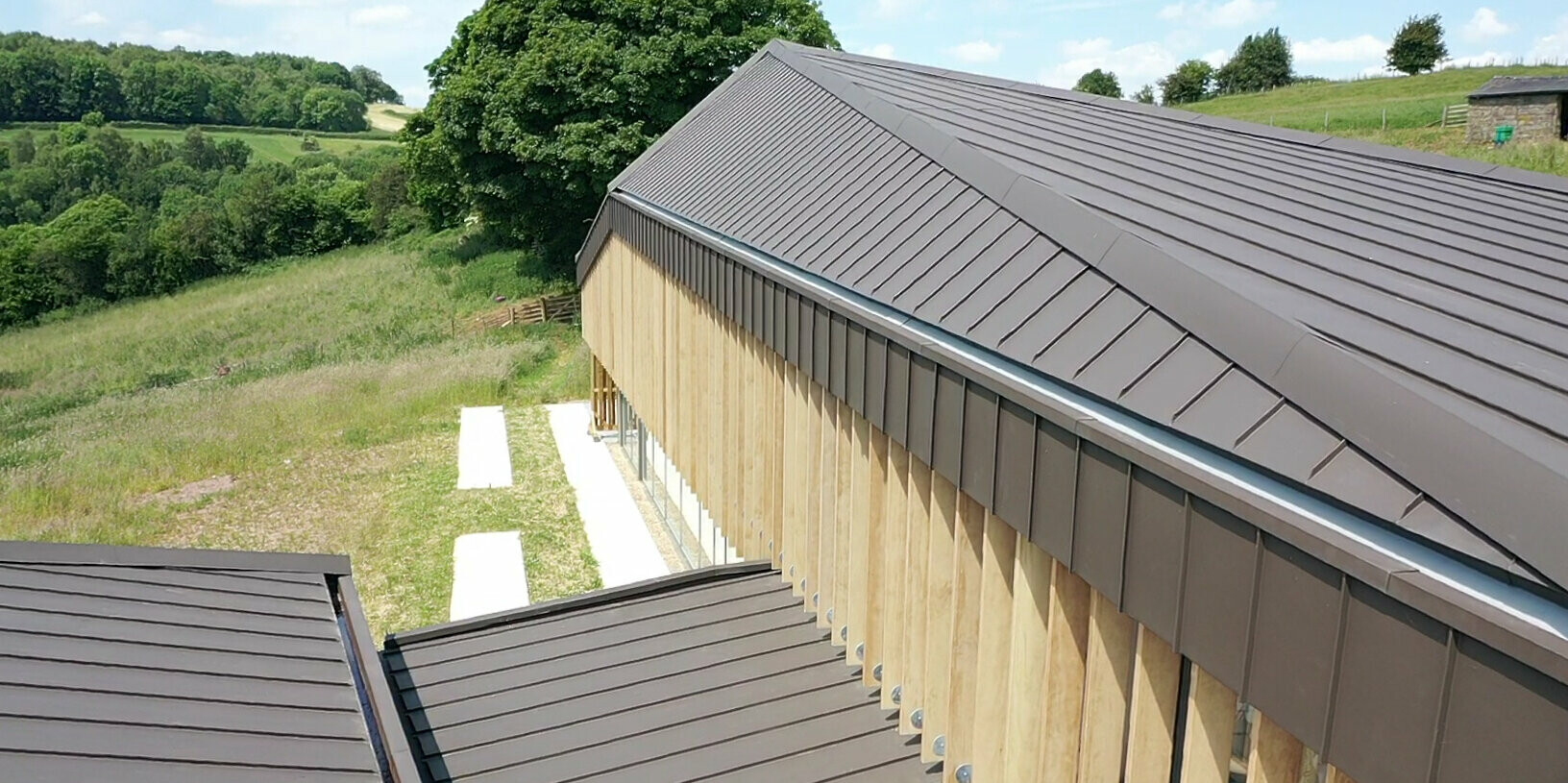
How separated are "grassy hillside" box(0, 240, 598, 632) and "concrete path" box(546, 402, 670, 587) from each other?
0.83ft

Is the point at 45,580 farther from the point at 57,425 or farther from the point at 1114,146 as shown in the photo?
the point at 57,425

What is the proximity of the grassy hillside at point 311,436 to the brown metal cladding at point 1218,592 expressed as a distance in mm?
9716

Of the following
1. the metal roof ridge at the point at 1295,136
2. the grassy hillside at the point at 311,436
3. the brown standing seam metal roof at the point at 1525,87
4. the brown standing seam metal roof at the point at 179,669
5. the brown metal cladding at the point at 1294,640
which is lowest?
the grassy hillside at the point at 311,436

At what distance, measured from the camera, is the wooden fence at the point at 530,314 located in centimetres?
2772

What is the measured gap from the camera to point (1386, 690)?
2.21 meters

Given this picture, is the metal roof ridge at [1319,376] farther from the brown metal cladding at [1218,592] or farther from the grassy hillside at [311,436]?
the grassy hillside at [311,436]

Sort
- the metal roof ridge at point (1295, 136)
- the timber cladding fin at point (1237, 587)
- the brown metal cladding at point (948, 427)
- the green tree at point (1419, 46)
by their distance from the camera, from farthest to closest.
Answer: the green tree at point (1419, 46) → the metal roof ridge at point (1295, 136) → the brown metal cladding at point (948, 427) → the timber cladding fin at point (1237, 587)

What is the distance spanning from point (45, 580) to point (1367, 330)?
217 inches

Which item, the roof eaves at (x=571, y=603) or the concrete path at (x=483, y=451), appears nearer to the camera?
the roof eaves at (x=571, y=603)

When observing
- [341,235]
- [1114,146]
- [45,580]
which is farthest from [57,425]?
[341,235]

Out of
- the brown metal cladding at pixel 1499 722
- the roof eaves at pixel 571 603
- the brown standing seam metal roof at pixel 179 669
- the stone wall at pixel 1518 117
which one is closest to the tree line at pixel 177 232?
the stone wall at pixel 1518 117

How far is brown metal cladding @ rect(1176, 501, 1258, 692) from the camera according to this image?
2.61 meters

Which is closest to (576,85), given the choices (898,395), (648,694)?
(648,694)

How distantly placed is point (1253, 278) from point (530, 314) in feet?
84.8
